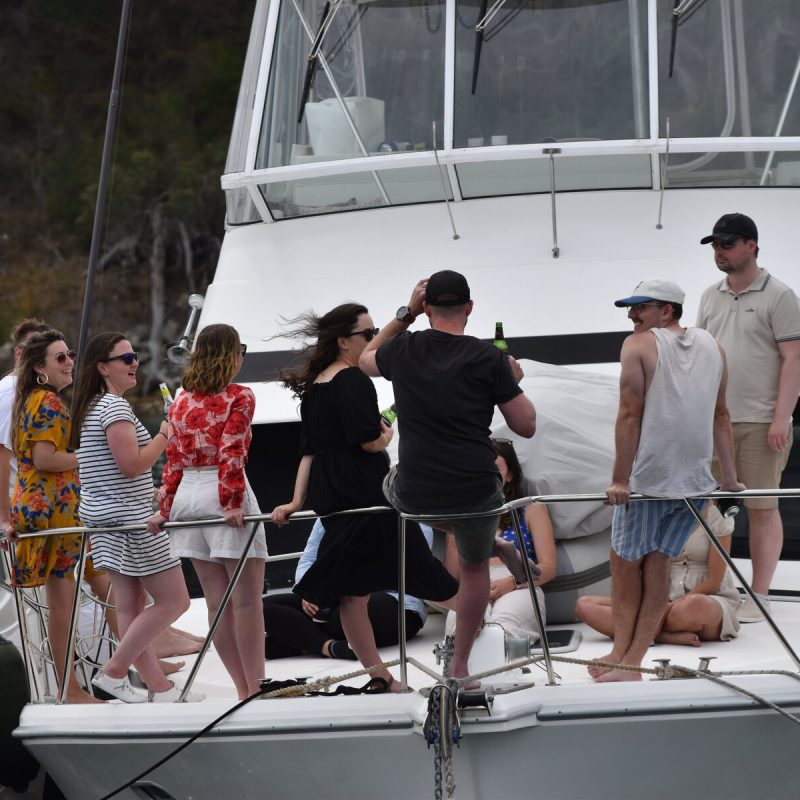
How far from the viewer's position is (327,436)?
4.73 meters

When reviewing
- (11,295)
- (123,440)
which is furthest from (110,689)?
(11,295)

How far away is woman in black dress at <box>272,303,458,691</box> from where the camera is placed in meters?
4.66

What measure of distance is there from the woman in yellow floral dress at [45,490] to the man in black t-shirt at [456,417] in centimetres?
175

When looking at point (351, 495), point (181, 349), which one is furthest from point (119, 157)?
point (351, 495)

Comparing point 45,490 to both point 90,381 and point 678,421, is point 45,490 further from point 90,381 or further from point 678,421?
point 678,421

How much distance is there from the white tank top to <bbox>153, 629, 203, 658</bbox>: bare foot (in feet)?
7.34

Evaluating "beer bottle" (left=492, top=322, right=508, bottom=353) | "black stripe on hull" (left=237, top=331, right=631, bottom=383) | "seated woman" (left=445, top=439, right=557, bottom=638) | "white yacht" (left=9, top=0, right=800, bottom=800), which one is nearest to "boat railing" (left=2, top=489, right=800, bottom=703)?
"seated woman" (left=445, top=439, right=557, bottom=638)

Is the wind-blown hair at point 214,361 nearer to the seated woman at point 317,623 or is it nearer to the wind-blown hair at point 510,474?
the seated woman at point 317,623

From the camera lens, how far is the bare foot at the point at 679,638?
5059 millimetres

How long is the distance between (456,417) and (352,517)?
69 centimetres

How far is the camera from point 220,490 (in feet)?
15.5

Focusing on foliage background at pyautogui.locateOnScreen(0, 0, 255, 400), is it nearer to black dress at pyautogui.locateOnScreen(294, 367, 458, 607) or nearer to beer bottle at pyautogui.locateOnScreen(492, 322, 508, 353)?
beer bottle at pyautogui.locateOnScreen(492, 322, 508, 353)

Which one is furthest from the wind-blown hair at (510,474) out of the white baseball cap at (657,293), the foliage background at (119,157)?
the foliage background at (119,157)

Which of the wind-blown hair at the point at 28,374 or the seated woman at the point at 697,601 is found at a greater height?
the wind-blown hair at the point at 28,374
